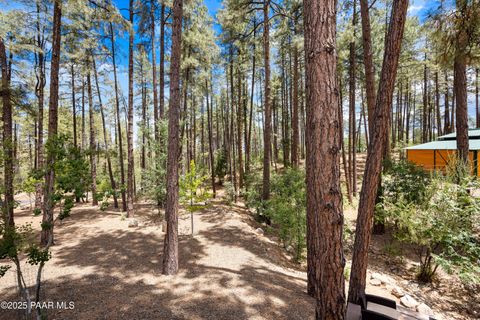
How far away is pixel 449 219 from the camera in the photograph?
202 inches

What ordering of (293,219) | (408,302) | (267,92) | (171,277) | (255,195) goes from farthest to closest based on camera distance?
(255,195)
(267,92)
(293,219)
(171,277)
(408,302)

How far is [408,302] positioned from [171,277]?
5427 millimetres

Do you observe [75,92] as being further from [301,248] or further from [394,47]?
[394,47]

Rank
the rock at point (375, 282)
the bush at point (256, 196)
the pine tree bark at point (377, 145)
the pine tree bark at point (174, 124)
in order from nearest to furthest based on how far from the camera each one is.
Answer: the pine tree bark at point (377, 145) → the pine tree bark at point (174, 124) → the rock at point (375, 282) → the bush at point (256, 196)

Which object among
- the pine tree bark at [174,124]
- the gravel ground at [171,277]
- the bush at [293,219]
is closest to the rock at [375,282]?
the gravel ground at [171,277]

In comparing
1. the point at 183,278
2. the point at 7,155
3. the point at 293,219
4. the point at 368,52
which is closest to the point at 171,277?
the point at 183,278

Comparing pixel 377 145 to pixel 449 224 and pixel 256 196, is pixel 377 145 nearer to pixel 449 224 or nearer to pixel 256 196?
pixel 449 224

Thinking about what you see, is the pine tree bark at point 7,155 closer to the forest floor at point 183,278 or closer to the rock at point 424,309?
the forest floor at point 183,278

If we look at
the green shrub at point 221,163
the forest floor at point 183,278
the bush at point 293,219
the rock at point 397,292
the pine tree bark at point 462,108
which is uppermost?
the pine tree bark at point 462,108

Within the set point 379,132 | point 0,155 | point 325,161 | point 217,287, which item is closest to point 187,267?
point 217,287

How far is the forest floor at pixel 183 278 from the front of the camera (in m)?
3.87

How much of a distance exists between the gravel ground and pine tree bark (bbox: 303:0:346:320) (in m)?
1.76

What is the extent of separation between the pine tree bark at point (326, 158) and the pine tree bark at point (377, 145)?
0.99 meters

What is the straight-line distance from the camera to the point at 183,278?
16.6 ft
